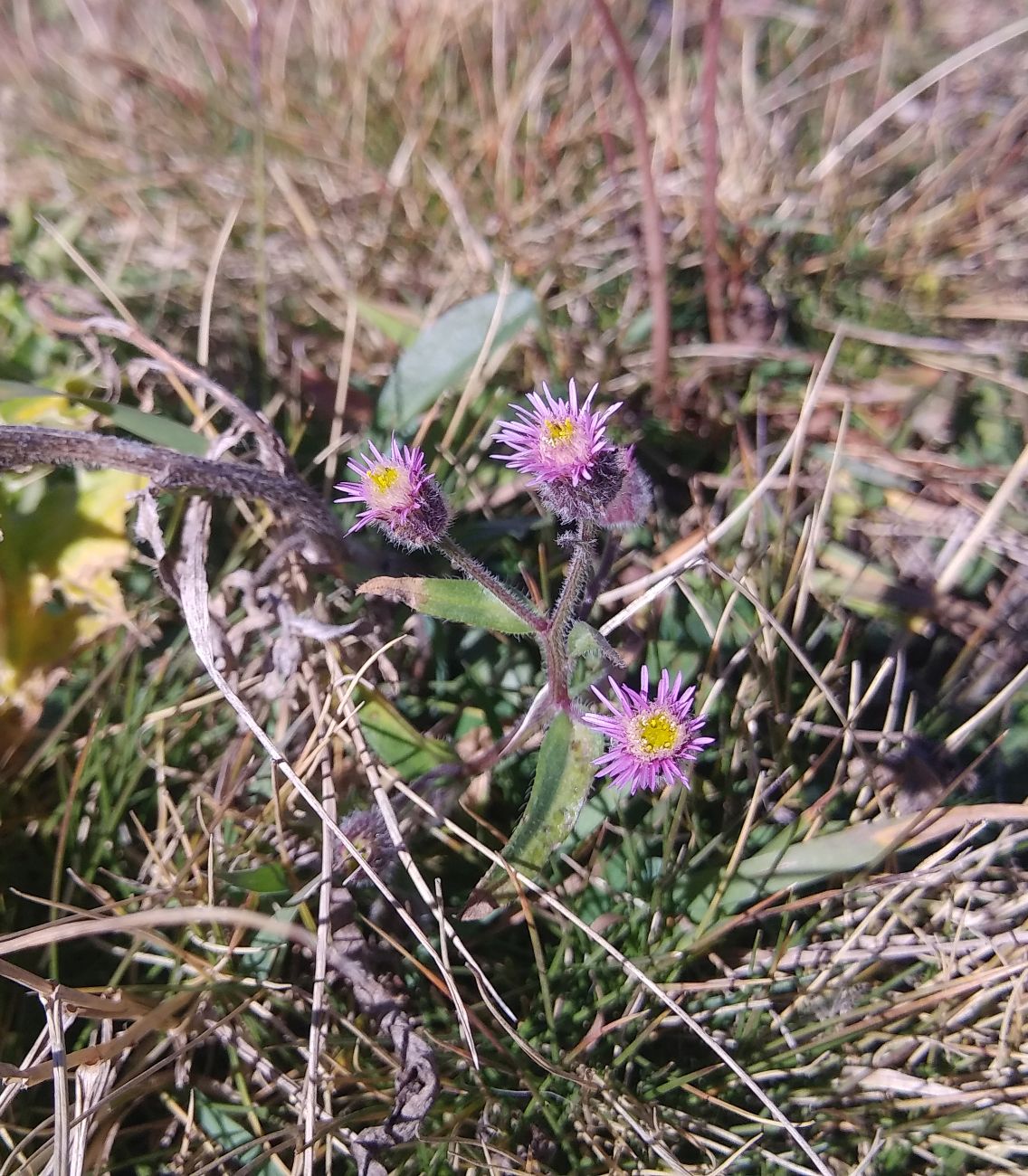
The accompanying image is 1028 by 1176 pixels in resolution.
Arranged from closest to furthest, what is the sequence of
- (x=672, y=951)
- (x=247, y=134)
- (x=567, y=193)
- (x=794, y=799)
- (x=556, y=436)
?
(x=556, y=436)
(x=672, y=951)
(x=794, y=799)
(x=567, y=193)
(x=247, y=134)

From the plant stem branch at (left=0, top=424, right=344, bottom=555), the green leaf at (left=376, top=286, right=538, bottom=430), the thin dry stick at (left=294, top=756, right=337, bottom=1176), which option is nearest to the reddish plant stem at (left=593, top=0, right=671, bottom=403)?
the green leaf at (left=376, top=286, right=538, bottom=430)

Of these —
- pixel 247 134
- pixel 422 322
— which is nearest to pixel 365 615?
pixel 422 322

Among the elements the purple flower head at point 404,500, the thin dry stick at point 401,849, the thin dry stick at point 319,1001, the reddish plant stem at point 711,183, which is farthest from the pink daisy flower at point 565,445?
the reddish plant stem at point 711,183

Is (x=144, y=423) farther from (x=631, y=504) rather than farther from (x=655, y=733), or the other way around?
(x=655, y=733)

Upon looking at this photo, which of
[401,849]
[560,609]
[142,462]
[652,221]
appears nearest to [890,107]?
[652,221]

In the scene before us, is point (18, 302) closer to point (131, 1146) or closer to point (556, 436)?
point (556, 436)

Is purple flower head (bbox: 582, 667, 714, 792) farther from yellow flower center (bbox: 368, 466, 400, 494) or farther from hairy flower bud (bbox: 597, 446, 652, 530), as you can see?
yellow flower center (bbox: 368, 466, 400, 494)
